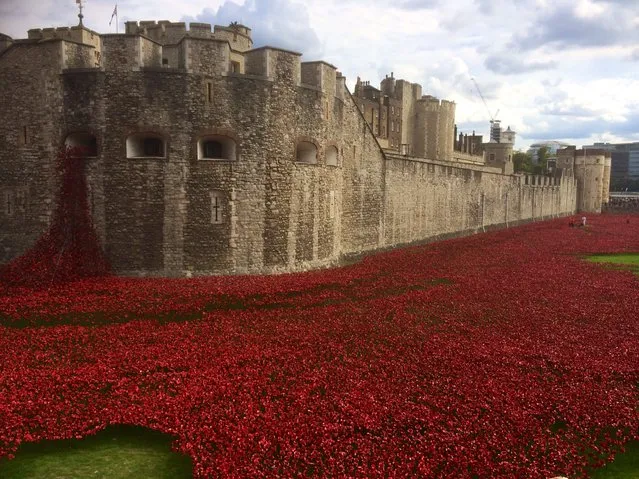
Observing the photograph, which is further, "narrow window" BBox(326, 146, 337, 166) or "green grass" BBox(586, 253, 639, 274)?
"green grass" BBox(586, 253, 639, 274)

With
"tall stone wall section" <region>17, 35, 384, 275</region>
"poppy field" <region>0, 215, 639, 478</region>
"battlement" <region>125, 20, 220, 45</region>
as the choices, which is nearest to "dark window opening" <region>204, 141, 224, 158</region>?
"tall stone wall section" <region>17, 35, 384, 275</region>

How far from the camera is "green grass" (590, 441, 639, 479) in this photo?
6.62 meters

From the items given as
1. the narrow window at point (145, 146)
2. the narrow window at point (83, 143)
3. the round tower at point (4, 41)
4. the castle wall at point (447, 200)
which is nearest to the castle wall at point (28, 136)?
the narrow window at point (83, 143)

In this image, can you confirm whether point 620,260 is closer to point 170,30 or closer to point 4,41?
point 170,30

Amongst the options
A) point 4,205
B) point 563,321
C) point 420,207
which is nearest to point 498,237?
point 420,207

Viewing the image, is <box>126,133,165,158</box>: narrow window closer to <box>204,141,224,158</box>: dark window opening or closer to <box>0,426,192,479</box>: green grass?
<box>204,141,224,158</box>: dark window opening

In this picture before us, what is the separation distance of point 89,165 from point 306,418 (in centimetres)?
1335

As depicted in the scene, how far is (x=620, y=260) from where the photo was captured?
2617 centimetres

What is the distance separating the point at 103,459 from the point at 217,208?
1195 centimetres

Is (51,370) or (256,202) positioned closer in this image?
(51,370)

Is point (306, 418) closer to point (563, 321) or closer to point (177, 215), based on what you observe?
point (563, 321)

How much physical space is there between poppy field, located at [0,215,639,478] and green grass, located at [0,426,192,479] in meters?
0.17

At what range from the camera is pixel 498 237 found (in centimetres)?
3716

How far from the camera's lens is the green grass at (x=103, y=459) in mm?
6520
